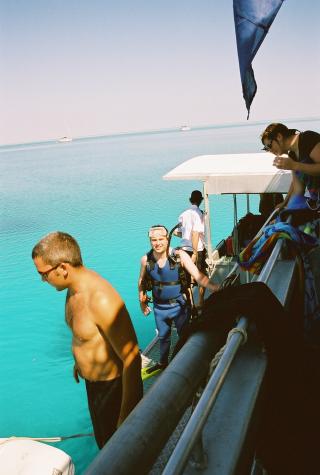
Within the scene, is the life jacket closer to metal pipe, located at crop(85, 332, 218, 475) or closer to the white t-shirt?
the white t-shirt

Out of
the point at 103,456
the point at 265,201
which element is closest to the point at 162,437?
the point at 103,456

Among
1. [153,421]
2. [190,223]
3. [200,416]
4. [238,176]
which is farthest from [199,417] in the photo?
[190,223]

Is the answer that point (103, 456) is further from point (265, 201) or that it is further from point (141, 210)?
point (141, 210)

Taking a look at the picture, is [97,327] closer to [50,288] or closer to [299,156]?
[299,156]

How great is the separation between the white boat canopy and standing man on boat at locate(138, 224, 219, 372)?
2.52 meters

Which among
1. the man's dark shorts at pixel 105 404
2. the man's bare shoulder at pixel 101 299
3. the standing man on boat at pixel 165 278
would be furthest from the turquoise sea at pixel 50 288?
the man's bare shoulder at pixel 101 299

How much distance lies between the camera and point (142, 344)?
30.5 feet

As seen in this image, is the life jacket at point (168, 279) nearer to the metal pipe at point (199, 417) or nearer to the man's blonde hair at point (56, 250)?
the man's blonde hair at point (56, 250)

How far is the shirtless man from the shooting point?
2502 mm

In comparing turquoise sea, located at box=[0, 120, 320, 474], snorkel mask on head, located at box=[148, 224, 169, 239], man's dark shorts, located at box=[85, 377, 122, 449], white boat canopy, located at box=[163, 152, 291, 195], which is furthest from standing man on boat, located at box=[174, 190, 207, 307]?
man's dark shorts, located at box=[85, 377, 122, 449]

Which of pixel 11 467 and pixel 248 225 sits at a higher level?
pixel 248 225

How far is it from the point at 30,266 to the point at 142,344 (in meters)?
12.1

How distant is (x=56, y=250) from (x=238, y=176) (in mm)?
5031

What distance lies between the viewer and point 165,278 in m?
4.96
